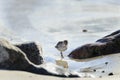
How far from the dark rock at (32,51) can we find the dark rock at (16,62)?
1.97 feet

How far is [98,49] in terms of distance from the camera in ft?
33.8

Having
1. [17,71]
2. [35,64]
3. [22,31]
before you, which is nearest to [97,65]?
[35,64]

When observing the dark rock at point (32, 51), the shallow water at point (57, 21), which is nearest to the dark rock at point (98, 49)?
the shallow water at point (57, 21)

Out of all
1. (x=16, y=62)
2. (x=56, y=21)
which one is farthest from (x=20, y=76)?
(x=56, y=21)

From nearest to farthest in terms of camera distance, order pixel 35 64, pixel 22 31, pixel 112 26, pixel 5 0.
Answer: pixel 35 64 → pixel 22 31 → pixel 112 26 → pixel 5 0

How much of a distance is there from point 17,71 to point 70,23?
6.12m

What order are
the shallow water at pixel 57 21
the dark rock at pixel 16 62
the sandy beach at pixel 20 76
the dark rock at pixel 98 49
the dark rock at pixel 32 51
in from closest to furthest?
the sandy beach at pixel 20 76, the dark rock at pixel 16 62, the dark rock at pixel 32 51, the dark rock at pixel 98 49, the shallow water at pixel 57 21

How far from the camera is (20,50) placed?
7871 millimetres

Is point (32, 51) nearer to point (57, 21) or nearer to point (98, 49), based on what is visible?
point (98, 49)

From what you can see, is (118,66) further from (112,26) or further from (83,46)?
(112,26)

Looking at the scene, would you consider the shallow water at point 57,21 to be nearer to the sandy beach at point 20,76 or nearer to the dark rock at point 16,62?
the dark rock at point 16,62

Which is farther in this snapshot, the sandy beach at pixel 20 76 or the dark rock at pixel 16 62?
the dark rock at pixel 16 62

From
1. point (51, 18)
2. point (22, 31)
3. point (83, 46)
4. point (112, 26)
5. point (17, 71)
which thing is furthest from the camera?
point (51, 18)

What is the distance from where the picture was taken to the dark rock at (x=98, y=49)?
33.5ft
